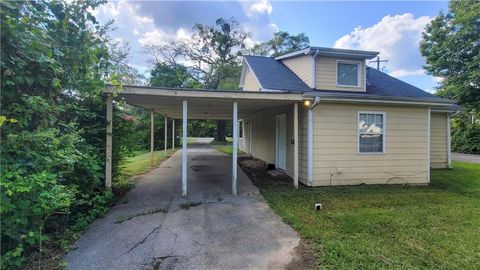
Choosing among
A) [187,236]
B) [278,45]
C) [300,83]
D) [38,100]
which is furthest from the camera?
[278,45]

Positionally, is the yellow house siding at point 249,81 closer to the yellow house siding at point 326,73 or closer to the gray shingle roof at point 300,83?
the gray shingle roof at point 300,83

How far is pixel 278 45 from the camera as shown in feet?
87.1

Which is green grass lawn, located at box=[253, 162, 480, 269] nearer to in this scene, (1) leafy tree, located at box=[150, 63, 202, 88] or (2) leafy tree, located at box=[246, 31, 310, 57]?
(1) leafy tree, located at box=[150, 63, 202, 88]

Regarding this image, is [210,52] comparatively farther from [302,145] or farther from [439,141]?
[302,145]

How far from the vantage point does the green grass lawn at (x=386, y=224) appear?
10.4 ft

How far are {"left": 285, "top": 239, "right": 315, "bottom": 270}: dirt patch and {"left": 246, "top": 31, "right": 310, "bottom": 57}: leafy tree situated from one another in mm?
25103

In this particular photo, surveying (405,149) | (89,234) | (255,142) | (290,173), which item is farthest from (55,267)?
(255,142)

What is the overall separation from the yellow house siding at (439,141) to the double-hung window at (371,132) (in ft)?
17.1

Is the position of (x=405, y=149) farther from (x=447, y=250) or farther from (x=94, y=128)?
(x=94, y=128)

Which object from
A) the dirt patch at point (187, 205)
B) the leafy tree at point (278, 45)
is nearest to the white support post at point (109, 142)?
the dirt patch at point (187, 205)

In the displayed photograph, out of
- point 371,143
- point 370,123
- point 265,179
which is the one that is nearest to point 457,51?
point 370,123

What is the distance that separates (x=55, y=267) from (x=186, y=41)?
25.2 metres

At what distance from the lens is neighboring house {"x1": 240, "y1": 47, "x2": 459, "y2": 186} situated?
7016mm

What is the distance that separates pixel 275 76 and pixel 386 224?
620 centimetres
